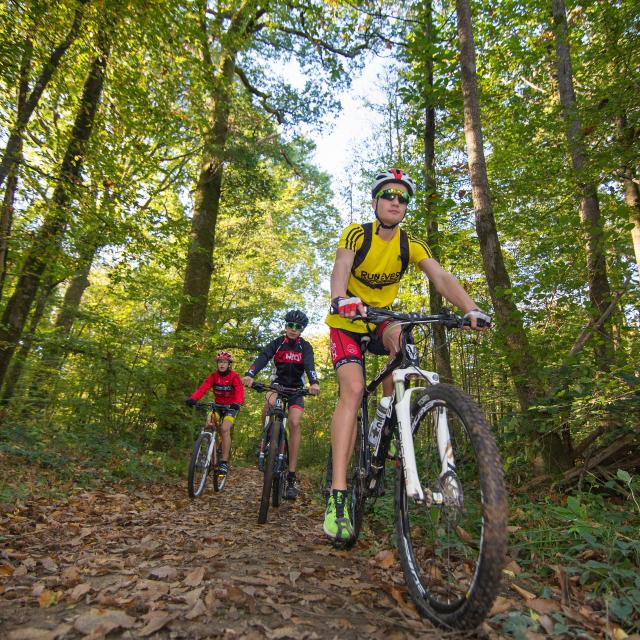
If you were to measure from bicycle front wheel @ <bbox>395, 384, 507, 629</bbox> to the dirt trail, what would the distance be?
0.19 meters

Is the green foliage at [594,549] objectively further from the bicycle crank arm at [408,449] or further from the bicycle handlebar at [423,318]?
the bicycle handlebar at [423,318]

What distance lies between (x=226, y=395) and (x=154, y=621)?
18.2ft

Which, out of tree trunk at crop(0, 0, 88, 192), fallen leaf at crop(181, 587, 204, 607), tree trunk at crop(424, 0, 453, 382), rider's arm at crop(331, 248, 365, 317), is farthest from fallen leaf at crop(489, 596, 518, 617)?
tree trunk at crop(0, 0, 88, 192)

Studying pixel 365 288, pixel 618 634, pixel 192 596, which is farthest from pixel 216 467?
pixel 618 634

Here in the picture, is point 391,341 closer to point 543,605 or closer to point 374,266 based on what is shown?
point 374,266

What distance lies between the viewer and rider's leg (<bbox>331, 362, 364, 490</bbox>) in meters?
3.17

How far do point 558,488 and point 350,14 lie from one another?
11.3 m

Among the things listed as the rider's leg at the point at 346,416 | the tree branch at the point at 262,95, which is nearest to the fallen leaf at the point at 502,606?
the rider's leg at the point at 346,416

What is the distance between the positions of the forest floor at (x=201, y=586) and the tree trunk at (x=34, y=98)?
4348mm

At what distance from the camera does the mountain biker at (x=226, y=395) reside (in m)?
7.29

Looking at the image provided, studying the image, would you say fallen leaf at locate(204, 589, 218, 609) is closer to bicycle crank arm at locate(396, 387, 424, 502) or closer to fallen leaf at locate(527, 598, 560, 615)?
bicycle crank arm at locate(396, 387, 424, 502)

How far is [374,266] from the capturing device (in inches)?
137

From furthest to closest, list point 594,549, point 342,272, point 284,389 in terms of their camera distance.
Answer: point 284,389
point 342,272
point 594,549

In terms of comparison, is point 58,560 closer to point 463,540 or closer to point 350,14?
point 463,540
